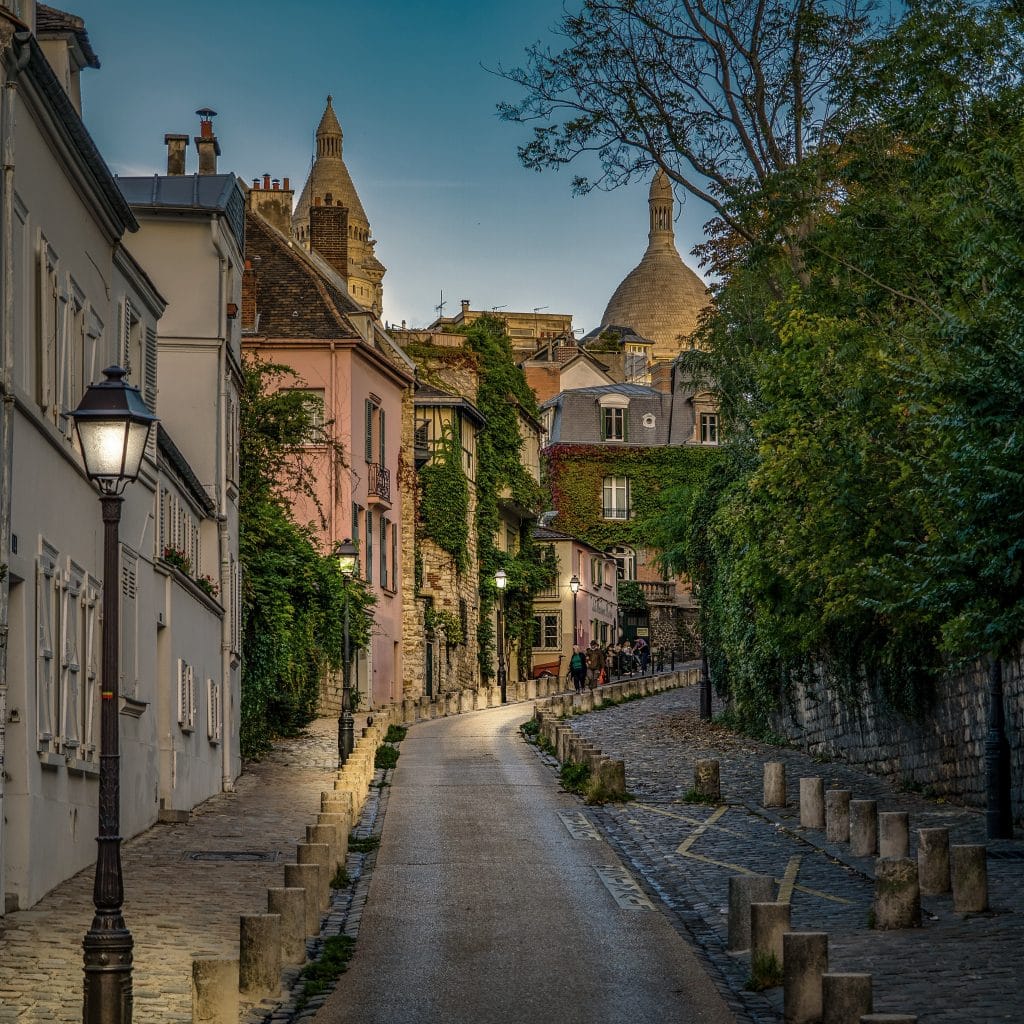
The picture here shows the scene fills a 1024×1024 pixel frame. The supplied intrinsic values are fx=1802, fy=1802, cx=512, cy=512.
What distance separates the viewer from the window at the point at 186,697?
78.5 feet

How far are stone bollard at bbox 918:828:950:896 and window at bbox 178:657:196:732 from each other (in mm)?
11339

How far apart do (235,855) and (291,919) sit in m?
6.66

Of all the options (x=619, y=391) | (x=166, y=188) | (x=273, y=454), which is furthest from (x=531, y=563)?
(x=166, y=188)

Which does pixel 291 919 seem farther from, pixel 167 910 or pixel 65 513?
pixel 65 513

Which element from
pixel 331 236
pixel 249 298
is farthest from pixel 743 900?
pixel 331 236

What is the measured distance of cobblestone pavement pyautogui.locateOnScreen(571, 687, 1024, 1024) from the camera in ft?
37.6

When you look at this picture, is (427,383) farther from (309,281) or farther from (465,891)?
(465,891)

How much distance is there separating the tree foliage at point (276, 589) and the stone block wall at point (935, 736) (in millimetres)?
9245

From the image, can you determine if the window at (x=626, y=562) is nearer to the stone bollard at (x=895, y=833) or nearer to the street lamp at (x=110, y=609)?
the stone bollard at (x=895, y=833)

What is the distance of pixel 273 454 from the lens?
36.6m

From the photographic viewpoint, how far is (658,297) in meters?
184

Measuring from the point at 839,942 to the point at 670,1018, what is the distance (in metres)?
2.99

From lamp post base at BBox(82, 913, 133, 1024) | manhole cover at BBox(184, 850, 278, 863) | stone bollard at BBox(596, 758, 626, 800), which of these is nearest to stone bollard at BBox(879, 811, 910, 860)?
manhole cover at BBox(184, 850, 278, 863)

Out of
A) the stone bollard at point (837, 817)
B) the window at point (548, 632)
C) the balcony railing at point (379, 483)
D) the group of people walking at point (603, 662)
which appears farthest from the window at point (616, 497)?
the stone bollard at point (837, 817)
